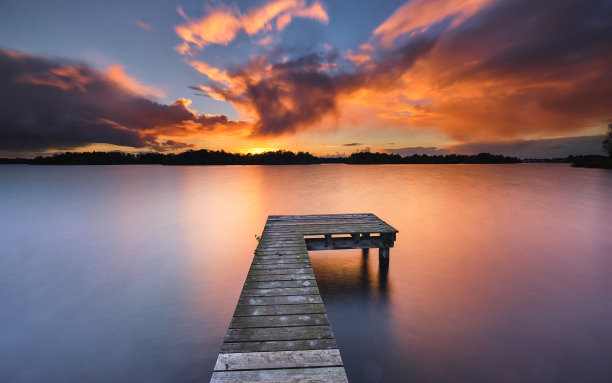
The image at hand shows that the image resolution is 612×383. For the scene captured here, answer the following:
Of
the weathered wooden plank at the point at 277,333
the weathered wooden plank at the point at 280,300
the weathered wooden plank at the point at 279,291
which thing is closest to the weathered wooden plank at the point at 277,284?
the weathered wooden plank at the point at 279,291

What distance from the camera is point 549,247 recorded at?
14359 millimetres

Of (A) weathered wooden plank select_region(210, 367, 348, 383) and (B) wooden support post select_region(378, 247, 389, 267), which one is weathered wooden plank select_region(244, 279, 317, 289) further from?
(B) wooden support post select_region(378, 247, 389, 267)

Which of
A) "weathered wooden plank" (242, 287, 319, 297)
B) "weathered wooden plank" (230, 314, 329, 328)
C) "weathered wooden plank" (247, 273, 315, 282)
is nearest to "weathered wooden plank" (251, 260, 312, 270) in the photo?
"weathered wooden plank" (247, 273, 315, 282)

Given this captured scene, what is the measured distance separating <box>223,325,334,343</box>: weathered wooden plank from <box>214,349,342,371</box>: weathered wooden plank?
31 cm

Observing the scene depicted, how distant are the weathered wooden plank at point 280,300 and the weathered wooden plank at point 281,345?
3.72 ft

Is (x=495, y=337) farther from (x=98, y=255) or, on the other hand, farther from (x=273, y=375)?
(x=98, y=255)

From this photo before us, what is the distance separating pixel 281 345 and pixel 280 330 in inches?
13.8

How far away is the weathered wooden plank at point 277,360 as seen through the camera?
3.53 m

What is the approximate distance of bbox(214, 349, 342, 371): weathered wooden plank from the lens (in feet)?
11.6

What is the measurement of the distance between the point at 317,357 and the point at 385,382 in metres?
2.98

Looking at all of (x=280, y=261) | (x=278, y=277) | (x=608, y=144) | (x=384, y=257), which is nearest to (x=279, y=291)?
(x=278, y=277)

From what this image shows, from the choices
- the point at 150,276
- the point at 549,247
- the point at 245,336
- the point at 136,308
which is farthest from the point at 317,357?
the point at 549,247

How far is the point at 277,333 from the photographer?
4230 mm

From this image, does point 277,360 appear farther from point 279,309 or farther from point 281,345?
point 279,309
